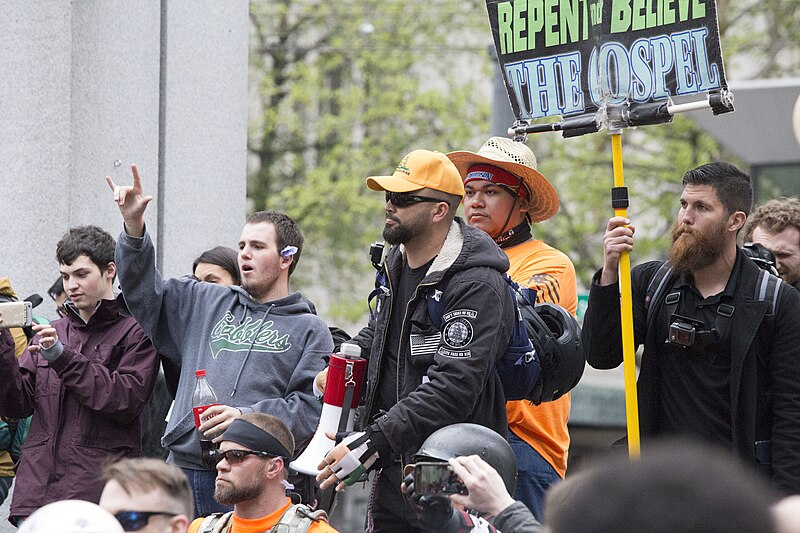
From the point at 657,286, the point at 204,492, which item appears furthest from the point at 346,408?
the point at 657,286

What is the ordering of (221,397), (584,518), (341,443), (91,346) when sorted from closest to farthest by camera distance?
(584,518) < (341,443) < (221,397) < (91,346)

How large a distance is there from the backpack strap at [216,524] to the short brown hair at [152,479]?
1.36m

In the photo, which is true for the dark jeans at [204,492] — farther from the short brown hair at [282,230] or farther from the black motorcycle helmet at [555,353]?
the black motorcycle helmet at [555,353]

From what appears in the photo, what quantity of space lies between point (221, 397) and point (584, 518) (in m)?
3.99

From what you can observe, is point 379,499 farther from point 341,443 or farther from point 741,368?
point 741,368

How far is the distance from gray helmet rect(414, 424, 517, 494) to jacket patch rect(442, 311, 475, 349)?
0.65 meters

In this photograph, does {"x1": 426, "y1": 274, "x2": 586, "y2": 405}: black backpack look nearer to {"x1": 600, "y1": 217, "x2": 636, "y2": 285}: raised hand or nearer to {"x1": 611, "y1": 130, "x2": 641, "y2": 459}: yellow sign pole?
{"x1": 611, "y1": 130, "x2": 641, "y2": 459}: yellow sign pole

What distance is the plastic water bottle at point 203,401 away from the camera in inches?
222

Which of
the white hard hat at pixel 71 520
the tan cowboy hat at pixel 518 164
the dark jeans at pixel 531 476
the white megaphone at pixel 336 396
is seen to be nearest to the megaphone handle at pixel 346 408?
the white megaphone at pixel 336 396

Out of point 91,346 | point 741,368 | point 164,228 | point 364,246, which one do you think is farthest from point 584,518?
point 364,246

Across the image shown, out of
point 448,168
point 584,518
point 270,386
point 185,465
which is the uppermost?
point 448,168

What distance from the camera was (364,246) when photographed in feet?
76.2

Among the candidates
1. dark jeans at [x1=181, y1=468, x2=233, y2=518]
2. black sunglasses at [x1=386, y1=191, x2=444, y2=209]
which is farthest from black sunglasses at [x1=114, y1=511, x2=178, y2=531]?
dark jeans at [x1=181, y1=468, x2=233, y2=518]

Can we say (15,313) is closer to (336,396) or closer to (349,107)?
(336,396)
